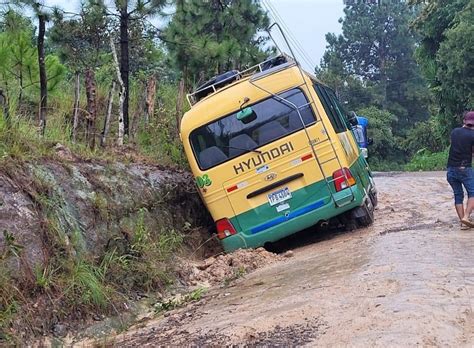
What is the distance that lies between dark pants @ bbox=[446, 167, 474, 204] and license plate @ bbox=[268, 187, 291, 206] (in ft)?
7.44

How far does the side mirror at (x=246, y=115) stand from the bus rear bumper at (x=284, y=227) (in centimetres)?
143

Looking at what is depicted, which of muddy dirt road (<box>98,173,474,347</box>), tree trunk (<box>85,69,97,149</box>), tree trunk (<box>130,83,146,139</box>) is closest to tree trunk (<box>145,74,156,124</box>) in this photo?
tree trunk (<box>130,83,146,139</box>)

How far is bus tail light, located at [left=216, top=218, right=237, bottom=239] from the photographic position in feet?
27.8

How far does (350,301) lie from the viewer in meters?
4.79

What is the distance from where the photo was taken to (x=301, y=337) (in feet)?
13.6

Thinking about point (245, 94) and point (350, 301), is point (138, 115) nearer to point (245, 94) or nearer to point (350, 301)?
point (245, 94)

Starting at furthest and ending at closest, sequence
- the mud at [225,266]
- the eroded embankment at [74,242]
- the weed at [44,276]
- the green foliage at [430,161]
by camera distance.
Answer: the green foliage at [430,161] < the mud at [225,266] < the weed at [44,276] < the eroded embankment at [74,242]

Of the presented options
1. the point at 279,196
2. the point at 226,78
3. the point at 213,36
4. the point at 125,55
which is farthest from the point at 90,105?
the point at 213,36

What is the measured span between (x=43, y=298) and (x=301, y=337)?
248 centimetres

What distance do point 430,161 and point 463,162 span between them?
24.1 meters

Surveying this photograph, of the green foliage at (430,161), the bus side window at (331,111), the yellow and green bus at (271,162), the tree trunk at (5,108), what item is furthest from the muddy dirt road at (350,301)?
the green foliage at (430,161)

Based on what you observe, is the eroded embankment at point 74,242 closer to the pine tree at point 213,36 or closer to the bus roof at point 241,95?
the bus roof at point 241,95

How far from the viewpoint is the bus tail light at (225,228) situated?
8477 millimetres

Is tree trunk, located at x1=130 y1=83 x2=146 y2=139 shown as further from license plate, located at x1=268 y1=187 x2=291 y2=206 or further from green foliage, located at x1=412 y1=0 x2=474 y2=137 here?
green foliage, located at x1=412 y1=0 x2=474 y2=137
